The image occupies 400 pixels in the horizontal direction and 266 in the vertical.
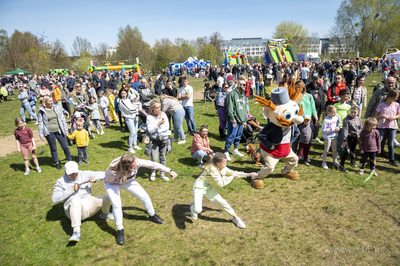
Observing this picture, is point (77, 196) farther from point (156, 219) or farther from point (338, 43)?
point (338, 43)

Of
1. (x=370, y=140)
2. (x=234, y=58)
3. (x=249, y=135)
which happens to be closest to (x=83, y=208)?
(x=249, y=135)

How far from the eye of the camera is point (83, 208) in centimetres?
451

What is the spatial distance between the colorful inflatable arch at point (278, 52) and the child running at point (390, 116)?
3278cm

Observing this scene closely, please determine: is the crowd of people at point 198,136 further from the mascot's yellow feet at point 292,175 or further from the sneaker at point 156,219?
the mascot's yellow feet at point 292,175

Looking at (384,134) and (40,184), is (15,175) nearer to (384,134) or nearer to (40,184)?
(40,184)

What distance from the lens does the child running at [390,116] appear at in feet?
20.4

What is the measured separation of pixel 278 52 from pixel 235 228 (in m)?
37.1

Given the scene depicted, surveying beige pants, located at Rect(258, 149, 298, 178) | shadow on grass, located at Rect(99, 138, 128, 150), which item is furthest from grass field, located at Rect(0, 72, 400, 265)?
shadow on grass, located at Rect(99, 138, 128, 150)

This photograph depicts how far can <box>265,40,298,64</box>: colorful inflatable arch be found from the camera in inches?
1453

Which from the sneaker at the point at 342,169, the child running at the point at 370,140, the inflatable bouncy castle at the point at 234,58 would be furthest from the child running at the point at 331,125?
the inflatable bouncy castle at the point at 234,58

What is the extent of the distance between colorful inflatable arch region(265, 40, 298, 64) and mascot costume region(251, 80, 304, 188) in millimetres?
34220

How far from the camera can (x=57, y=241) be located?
14.3ft

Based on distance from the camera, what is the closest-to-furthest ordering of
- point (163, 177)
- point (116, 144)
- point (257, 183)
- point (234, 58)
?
1. point (257, 183)
2. point (163, 177)
3. point (116, 144)
4. point (234, 58)

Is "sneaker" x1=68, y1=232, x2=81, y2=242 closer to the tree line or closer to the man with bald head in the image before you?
the man with bald head
